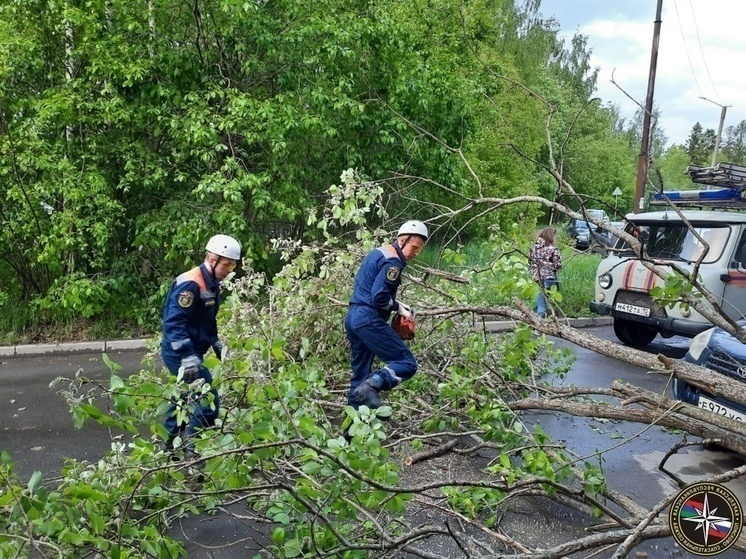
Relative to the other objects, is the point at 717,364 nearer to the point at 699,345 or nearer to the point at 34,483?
the point at 699,345

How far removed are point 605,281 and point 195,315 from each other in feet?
20.1

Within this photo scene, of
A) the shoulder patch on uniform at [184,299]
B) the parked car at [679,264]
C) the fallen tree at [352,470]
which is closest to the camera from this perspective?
the fallen tree at [352,470]

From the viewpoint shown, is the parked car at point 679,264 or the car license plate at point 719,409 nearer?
the car license plate at point 719,409

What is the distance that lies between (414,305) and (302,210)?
3.55 metres

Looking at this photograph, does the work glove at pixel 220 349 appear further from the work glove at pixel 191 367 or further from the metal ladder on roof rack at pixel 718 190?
the metal ladder on roof rack at pixel 718 190

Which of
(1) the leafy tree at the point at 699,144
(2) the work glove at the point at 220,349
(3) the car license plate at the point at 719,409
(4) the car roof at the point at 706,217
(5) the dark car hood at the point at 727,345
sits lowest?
(3) the car license plate at the point at 719,409

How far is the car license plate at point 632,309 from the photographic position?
7225 mm

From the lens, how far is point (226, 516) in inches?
135

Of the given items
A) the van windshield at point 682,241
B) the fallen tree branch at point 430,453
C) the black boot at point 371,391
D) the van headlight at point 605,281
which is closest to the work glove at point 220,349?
the black boot at point 371,391

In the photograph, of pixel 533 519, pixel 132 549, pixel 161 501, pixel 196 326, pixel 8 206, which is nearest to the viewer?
pixel 132 549

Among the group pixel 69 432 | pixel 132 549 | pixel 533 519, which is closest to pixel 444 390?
pixel 533 519

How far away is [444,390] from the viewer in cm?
414

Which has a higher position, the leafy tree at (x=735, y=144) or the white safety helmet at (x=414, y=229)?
the leafy tree at (x=735, y=144)

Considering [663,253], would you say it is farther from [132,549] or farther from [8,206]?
[8,206]
